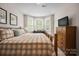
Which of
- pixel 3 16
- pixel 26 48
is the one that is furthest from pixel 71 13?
pixel 3 16

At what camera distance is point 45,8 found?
7.38 ft

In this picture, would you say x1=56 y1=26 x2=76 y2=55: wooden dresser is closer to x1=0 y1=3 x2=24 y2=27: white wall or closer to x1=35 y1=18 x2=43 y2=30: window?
x1=35 y1=18 x2=43 y2=30: window

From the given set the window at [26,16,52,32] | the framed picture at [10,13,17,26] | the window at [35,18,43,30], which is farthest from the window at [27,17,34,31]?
the framed picture at [10,13,17,26]

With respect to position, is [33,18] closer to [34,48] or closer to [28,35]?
[28,35]

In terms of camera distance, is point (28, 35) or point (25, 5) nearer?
point (25, 5)

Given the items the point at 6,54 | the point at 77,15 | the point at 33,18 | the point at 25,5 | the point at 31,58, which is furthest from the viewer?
the point at 77,15

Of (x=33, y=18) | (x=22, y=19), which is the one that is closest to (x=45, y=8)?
(x=33, y=18)

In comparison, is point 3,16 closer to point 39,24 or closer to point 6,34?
point 6,34

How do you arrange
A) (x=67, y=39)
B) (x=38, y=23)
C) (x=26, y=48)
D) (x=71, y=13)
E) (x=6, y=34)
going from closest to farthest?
1. (x=26, y=48)
2. (x=6, y=34)
3. (x=38, y=23)
4. (x=71, y=13)
5. (x=67, y=39)

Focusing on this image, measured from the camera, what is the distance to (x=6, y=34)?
2.23 metres

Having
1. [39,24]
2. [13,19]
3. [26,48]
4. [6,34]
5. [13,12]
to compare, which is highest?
[13,12]

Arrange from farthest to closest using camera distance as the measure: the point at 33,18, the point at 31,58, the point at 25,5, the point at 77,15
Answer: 1. the point at 77,15
2. the point at 33,18
3. the point at 25,5
4. the point at 31,58

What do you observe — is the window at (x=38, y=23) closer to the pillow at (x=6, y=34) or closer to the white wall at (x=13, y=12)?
the white wall at (x=13, y=12)

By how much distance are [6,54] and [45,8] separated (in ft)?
4.03
